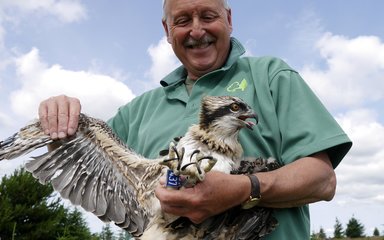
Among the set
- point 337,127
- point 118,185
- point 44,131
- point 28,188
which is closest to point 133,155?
point 118,185

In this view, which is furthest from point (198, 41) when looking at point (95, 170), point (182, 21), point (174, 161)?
point (174, 161)

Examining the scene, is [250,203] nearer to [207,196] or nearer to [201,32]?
[207,196]

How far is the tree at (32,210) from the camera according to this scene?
27578mm

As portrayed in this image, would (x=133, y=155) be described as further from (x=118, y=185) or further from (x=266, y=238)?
(x=266, y=238)

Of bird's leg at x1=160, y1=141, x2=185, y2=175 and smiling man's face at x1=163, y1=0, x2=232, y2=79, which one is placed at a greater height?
smiling man's face at x1=163, y1=0, x2=232, y2=79

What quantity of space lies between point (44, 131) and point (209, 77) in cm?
156

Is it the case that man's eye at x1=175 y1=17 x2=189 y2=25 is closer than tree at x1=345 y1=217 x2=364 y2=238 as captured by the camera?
Yes

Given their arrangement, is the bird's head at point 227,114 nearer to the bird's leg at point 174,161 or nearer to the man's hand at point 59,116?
the bird's leg at point 174,161

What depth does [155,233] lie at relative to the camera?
388 centimetres

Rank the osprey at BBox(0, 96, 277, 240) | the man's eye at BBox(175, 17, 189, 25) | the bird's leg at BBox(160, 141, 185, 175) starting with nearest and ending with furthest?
the bird's leg at BBox(160, 141, 185, 175) < the osprey at BBox(0, 96, 277, 240) < the man's eye at BBox(175, 17, 189, 25)

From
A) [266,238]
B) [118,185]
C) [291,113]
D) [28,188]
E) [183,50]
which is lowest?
[266,238]

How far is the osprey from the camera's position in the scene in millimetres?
3715

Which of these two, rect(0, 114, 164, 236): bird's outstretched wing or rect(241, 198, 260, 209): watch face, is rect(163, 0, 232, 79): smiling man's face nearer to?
rect(0, 114, 164, 236): bird's outstretched wing

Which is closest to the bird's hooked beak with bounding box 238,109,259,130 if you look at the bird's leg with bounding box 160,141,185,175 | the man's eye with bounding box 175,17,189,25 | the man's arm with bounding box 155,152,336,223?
the man's arm with bounding box 155,152,336,223
